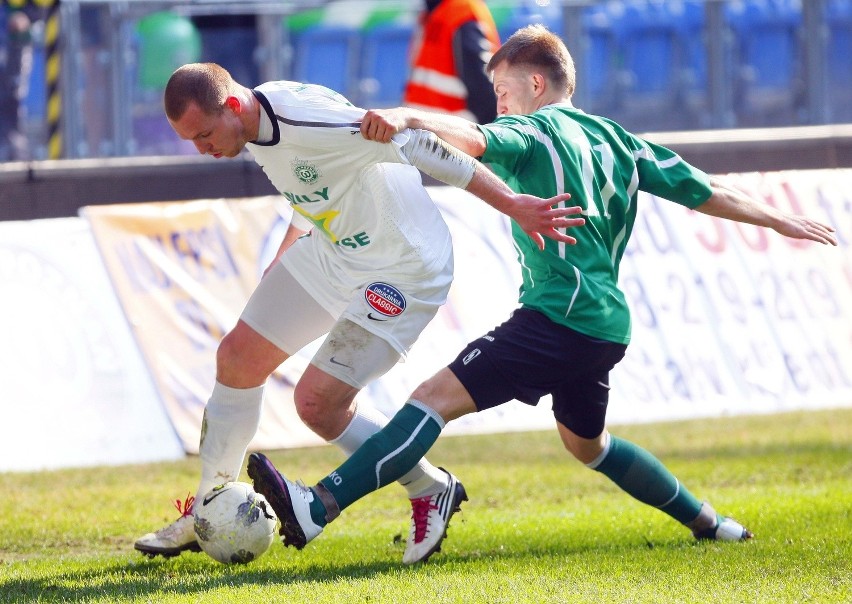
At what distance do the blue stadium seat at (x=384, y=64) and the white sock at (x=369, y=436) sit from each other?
24.4 ft

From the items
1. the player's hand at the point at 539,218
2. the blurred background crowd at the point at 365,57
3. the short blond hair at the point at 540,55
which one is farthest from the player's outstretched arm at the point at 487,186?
the blurred background crowd at the point at 365,57

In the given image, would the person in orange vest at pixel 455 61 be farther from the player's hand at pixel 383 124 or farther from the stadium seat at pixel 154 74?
the player's hand at pixel 383 124

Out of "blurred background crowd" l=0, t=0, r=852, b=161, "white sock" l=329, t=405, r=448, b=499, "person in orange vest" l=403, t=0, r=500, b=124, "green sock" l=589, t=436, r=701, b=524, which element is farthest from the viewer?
"blurred background crowd" l=0, t=0, r=852, b=161

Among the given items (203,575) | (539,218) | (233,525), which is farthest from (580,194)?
(203,575)

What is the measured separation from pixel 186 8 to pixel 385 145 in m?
7.09

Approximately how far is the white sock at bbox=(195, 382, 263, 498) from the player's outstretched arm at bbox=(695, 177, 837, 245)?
6.27 ft

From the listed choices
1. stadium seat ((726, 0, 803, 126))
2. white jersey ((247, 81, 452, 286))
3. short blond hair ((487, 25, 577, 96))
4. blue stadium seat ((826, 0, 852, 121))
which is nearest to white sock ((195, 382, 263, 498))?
white jersey ((247, 81, 452, 286))

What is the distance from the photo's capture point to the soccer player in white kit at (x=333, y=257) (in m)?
4.80

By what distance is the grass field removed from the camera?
15.3 feet

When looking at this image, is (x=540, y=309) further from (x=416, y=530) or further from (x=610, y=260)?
(x=416, y=530)

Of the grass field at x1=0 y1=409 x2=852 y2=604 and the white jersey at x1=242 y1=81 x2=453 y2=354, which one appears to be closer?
the grass field at x1=0 y1=409 x2=852 y2=604

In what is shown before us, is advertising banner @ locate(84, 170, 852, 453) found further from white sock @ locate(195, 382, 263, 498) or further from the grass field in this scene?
white sock @ locate(195, 382, 263, 498)

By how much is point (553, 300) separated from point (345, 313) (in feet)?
2.47

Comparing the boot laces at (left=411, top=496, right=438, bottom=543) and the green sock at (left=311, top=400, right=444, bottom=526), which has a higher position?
the green sock at (left=311, top=400, right=444, bottom=526)
